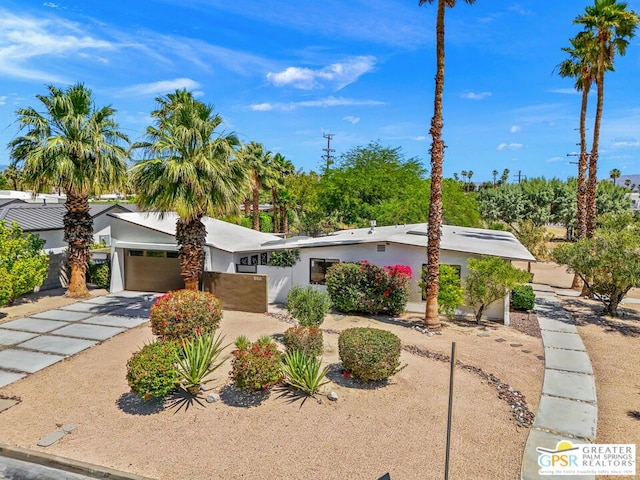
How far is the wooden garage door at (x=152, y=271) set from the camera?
21766 mm

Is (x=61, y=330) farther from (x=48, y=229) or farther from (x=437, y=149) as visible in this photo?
(x=437, y=149)

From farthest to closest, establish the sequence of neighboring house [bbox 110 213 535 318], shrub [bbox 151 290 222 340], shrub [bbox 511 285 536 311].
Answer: shrub [bbox 511 285 536 311], neighboring house [bbox 110 213 535 318], shrub [bbox 151 290 222 340]

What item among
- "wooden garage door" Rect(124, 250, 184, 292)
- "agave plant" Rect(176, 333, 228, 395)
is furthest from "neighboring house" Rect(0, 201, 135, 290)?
"agave plant" Rect(176, 333, 228, 395)

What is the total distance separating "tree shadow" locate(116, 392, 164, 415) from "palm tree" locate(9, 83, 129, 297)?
40.3 feet

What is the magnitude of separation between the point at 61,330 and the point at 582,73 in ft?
91.4

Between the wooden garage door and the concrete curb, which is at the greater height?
the wooden garage door

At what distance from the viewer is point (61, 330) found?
15.6 meters

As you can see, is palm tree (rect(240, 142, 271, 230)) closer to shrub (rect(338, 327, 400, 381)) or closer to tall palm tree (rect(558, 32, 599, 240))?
tall palm tree (rect(558, 32, 599, 240))

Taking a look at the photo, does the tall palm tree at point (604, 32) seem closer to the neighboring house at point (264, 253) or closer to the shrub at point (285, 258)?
the neighboring house at point (264, 253)

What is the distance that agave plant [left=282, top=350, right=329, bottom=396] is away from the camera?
397 inches

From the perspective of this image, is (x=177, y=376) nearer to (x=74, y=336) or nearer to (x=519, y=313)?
(x=74, y=336)

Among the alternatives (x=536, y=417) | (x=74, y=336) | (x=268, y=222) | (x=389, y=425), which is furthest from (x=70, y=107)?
(x=268, y=222)

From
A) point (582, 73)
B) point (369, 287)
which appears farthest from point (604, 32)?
point (369, 287)

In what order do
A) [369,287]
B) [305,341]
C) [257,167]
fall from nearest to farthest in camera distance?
[305,341]
[369,287]
[257,167]
